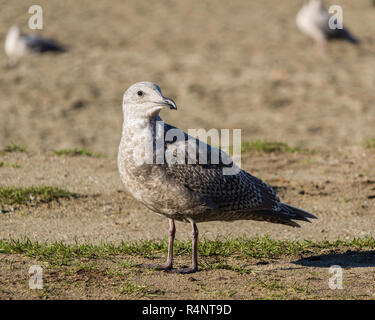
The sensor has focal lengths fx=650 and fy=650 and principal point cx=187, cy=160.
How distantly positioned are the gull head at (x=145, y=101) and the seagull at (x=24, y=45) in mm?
12094

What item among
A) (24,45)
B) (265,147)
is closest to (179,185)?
(265,147)

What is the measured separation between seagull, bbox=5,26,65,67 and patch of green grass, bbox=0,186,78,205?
9493 millimetres

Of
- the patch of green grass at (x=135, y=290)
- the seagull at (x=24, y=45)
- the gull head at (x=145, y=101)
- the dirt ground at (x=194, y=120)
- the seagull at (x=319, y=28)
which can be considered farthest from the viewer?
the seagull at (x=319, y=28)

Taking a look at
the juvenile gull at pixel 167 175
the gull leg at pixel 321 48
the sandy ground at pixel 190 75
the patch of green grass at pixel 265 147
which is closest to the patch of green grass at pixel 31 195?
the juvenile gull at pixel 167 175

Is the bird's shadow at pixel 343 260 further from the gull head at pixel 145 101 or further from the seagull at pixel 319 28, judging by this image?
the seagull at pixel 319 28

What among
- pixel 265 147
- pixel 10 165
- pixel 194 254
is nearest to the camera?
pixel 194 254

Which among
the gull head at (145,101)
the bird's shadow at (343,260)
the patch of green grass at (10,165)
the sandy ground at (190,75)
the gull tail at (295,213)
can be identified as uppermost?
the sandy ground at (190,75)

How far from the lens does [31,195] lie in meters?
7.98

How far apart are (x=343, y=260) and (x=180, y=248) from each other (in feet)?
5.21

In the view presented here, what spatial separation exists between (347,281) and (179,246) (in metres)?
1.72

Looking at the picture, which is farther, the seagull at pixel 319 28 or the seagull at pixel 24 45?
the seagull at pixel 319 28

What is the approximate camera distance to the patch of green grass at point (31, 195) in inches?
309

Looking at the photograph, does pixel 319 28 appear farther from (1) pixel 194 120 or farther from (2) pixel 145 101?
(2) pixel 145 101

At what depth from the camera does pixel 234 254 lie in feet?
20.7
